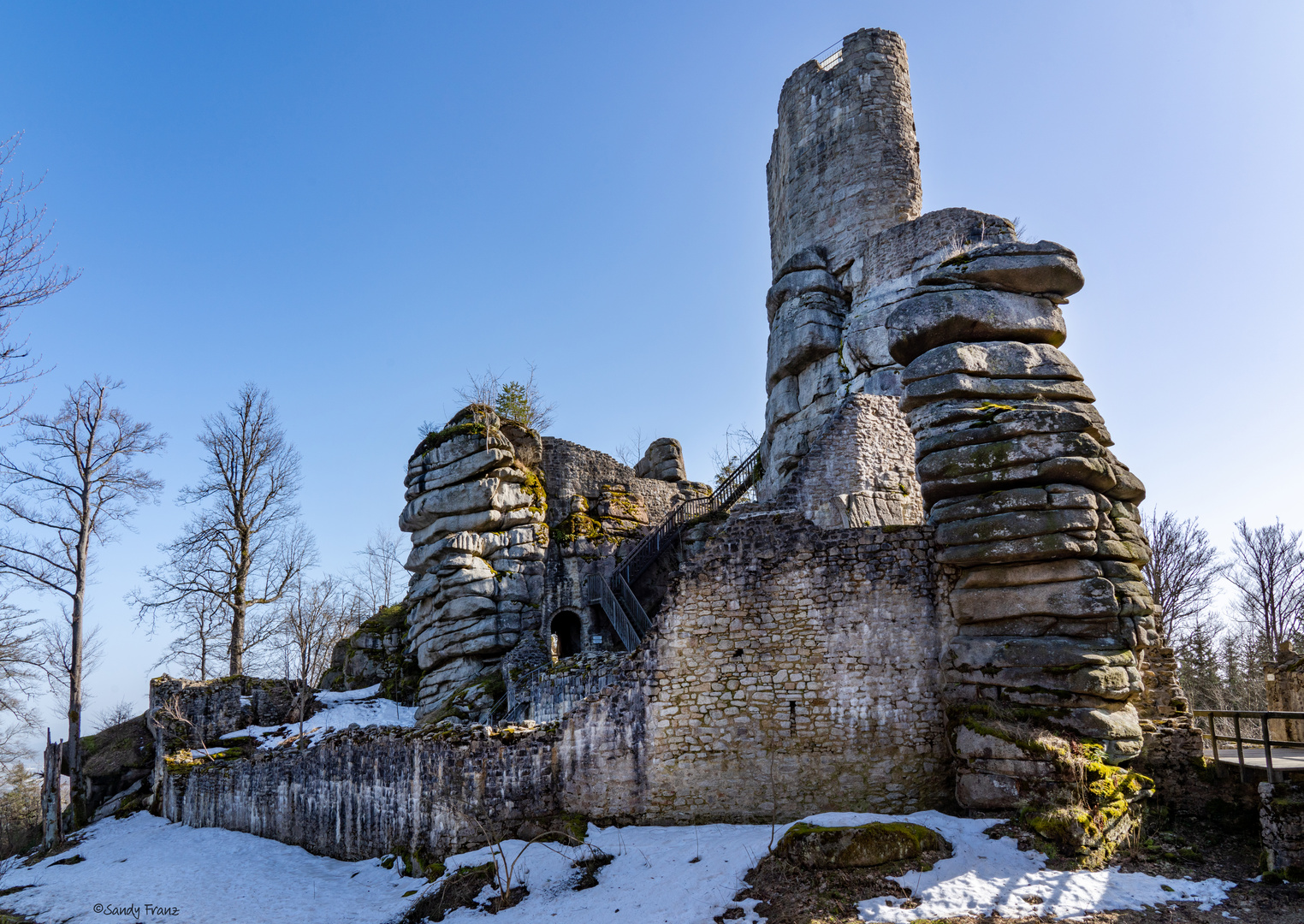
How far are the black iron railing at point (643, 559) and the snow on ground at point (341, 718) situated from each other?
18.2 ft

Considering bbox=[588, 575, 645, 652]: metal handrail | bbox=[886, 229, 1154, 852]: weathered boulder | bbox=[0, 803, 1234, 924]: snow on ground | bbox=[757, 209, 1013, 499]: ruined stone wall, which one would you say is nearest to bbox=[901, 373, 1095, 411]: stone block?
bbox=[886, 229, 1154, 852]: weathered boulder

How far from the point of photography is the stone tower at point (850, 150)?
21719mm

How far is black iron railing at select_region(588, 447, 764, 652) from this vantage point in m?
19.0

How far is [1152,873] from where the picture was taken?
7773mm

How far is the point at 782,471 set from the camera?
1897 centimetres

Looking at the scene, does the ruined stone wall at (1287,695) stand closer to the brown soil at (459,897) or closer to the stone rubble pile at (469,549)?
the brown soil at (459,897)

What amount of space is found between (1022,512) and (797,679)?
3.61 meters

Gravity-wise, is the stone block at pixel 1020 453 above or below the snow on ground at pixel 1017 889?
above

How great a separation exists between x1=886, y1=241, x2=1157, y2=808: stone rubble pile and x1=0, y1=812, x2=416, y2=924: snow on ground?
8303 mm

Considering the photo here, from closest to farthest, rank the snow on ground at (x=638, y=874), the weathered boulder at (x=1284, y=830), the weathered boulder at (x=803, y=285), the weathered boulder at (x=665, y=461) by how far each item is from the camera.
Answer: the weathered boulder at (x=1284, y=830) → the snow on ground at (x=638, y=874) → the weathered boulder at (x=803, y=285) → the weathered boulder at (x=665, y=461)

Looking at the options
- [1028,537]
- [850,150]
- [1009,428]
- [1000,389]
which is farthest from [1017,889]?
[850,150]

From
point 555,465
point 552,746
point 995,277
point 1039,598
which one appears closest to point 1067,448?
point 1039,598

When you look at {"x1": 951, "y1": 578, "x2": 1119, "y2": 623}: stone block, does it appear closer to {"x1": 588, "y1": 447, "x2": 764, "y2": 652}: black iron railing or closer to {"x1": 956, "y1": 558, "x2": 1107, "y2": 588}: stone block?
{"x1": 956, "y1": 558, "x2": 1107, "y2": 588}: stone block

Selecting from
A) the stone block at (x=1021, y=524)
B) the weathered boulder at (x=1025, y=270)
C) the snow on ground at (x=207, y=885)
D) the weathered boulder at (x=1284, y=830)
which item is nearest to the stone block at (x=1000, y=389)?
the weathered boulder at (x=1025, y=270)
